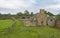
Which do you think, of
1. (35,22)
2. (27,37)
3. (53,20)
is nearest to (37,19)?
(35,22)

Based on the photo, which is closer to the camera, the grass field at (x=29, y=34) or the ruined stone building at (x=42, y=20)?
the grass field at (x=29, y=34)

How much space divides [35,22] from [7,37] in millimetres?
27435

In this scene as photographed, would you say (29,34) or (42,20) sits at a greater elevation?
→ (42,20)

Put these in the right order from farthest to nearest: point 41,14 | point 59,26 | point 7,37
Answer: point 41,14 → point 59,26 → point 7,37

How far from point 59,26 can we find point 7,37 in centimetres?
2679

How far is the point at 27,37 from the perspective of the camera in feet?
98.3

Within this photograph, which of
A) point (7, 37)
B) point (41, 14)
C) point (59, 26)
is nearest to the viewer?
point (7, 37)

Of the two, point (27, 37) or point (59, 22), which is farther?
point (59, 22)

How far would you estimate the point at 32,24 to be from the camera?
55.4 meters

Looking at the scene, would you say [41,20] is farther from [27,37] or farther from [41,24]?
[27,37]

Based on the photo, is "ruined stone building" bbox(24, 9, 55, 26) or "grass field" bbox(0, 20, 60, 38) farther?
"ruined stone building" bbox(24, 9, 55, 26)

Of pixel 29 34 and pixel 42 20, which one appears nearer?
pixel 29 34

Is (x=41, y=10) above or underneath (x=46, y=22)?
above

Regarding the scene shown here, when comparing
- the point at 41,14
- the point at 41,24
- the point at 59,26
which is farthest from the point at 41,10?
the point at 59,26
